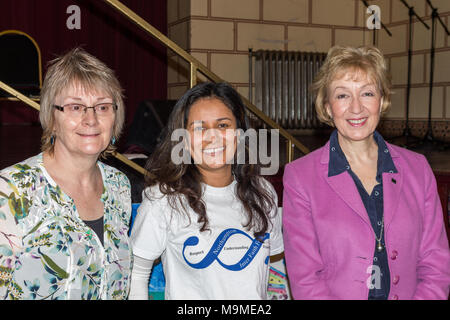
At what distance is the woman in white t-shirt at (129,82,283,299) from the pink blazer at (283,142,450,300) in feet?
0.37

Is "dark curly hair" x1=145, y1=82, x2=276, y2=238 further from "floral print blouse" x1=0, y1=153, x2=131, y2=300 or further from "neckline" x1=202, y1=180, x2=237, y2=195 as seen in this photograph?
"floral print blouse" x1=0, y1=153, x2=131, y2=300

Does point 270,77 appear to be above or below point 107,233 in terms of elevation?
above

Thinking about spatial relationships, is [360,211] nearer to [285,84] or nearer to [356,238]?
[356,238]

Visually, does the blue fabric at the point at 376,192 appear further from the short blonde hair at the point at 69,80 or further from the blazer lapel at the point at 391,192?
the short blonde hair at the point at 69,80

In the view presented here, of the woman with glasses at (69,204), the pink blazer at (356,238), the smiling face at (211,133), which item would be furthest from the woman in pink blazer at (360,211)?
the woman with glasses at (69,204)

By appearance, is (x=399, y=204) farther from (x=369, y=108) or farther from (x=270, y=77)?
(x=270, y=77)

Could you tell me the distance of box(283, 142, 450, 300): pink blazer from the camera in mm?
1363

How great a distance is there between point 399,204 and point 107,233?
2.80ft

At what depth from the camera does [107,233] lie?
1346mm

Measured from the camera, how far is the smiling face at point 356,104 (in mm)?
1423

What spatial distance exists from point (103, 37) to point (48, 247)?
4.72m

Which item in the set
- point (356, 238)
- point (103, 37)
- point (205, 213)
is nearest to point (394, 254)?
point (356, 238)

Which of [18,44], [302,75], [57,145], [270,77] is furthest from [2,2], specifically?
[57,145]

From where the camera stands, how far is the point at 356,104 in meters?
1.42
